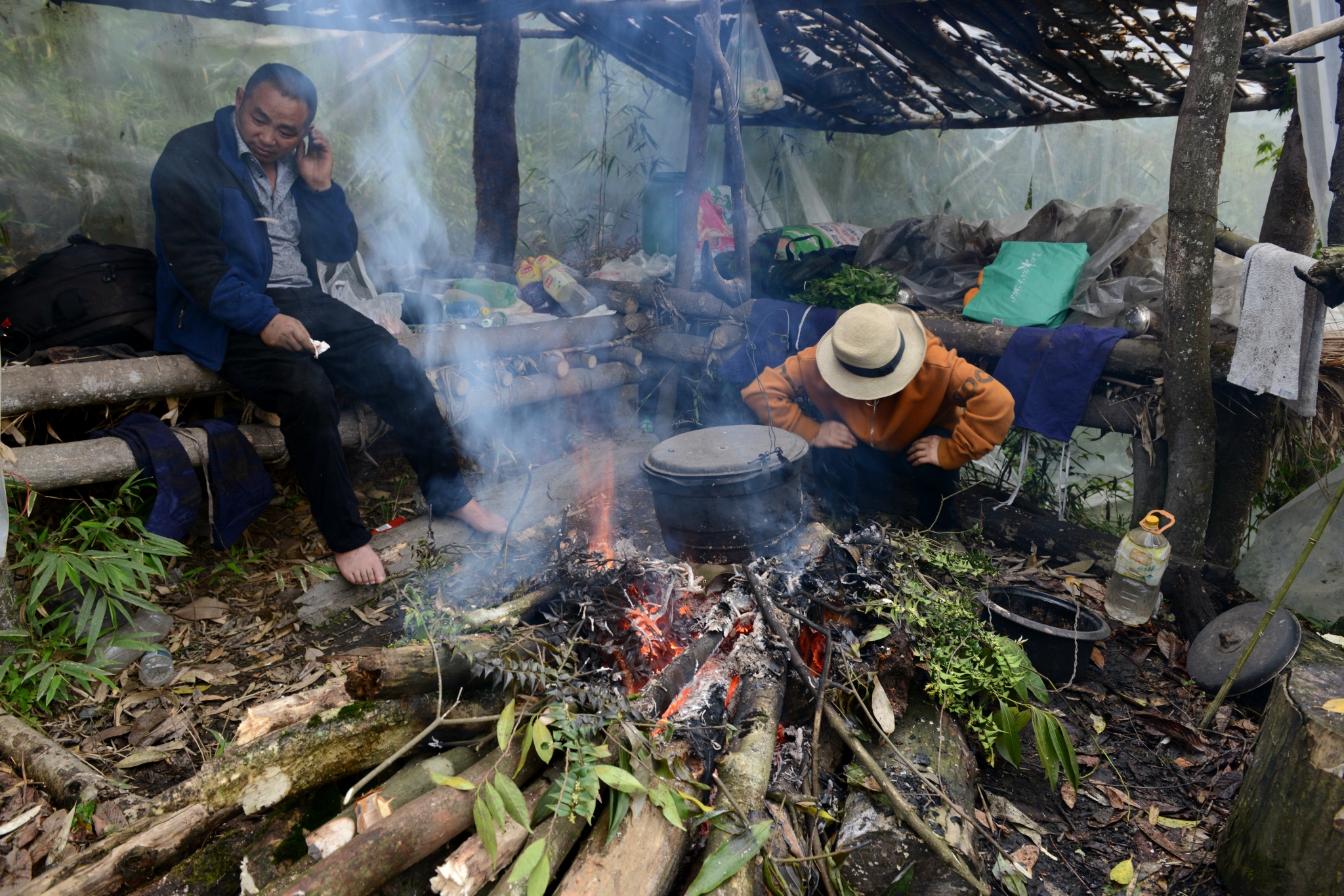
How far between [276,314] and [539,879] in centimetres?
357

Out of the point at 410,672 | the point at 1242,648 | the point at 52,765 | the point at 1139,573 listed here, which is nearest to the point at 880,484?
the point at 1139,573

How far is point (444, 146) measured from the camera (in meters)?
8.00

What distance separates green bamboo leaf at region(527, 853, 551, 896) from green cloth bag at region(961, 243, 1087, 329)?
16.4 feet

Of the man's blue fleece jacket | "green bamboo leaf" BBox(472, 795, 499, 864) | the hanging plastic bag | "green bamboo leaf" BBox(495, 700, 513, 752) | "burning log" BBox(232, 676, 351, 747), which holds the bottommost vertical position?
"burning log" BBox(232, 676, 351, 747)

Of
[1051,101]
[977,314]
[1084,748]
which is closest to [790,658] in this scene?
[1084,748]

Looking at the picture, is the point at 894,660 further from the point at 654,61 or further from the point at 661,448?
the point at 654,61

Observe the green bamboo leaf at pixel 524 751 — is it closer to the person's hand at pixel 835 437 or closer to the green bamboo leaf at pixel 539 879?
the green bamboo leaf at pixel 539 879

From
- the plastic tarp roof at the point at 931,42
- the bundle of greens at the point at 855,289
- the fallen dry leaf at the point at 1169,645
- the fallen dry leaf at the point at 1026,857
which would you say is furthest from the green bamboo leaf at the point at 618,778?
the plastic tarp roof at the point at 931,42

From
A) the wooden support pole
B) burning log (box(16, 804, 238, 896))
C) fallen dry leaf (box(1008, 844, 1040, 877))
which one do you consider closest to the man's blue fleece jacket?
burning log (box(16, 804, 238, 896))

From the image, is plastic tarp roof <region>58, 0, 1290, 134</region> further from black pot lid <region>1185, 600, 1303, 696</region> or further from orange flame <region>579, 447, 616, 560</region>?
black pot lid <region>1185, 600, 1303, 696</region>

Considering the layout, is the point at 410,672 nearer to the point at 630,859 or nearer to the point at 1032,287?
the point at 630,859

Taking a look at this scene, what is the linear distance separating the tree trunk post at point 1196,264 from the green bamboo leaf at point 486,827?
4435mm

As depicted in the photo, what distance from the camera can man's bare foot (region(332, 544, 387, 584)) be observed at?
410 cm

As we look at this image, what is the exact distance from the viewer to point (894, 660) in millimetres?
3154
